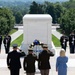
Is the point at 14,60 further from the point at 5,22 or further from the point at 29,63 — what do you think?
the point at 5,22

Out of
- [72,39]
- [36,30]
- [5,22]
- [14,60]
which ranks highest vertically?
[36,30]

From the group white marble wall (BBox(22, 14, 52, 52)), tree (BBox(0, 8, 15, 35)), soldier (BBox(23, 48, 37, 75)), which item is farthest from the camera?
tree (BBox(0, 8, 15, 35))

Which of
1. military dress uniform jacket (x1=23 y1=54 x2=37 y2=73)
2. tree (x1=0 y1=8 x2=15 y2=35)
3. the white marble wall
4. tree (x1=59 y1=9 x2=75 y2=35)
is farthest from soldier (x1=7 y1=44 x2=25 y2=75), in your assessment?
tree (x1=0 y1=8 x2=15 y2=35)

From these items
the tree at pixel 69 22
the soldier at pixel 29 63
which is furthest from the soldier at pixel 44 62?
the tree at pixel 69 22

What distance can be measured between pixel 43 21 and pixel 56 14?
199ft

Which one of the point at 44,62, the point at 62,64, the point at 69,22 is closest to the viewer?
the point at 62,64

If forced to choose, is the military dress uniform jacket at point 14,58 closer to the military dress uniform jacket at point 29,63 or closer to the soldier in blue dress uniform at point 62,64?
the military dress uniform jacket at point 29,63

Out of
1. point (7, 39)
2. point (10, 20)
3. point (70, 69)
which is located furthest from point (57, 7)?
point (70, 69)

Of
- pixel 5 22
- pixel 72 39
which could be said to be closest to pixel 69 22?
pixel 5 22

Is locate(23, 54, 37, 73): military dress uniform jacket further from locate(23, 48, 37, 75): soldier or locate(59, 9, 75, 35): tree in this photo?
locate(59, 9, 75, 35): tree

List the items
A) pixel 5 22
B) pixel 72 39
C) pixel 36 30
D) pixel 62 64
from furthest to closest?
1. pixel 5 22
2. pixel 72 39
3. pixel 36 30
4. pixel 62 64

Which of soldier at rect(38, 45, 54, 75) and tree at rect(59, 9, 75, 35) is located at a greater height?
soldier at rect(38, 45, 54, 75)

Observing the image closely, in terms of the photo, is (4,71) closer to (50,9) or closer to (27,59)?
(27,59)

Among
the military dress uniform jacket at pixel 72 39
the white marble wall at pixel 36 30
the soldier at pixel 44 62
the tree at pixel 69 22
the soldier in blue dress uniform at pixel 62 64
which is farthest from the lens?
the tree at pixel 69 22
